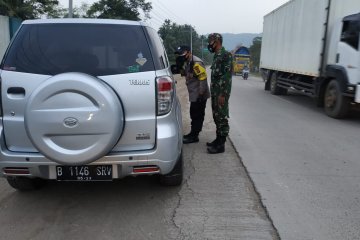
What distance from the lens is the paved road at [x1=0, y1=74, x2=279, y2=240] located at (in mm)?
3391

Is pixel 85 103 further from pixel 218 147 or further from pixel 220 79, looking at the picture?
pixel 218 147

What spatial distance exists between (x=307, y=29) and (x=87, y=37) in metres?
9.86

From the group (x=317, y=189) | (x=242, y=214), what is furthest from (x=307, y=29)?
(x=242, y=214)

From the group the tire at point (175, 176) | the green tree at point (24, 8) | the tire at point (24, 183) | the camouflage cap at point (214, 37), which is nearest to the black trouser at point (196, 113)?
the camouflage cap at point (214, 37)

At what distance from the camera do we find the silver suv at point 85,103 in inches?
129

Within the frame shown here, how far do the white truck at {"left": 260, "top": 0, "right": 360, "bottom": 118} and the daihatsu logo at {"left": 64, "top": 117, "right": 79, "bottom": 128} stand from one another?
7283 millimetres

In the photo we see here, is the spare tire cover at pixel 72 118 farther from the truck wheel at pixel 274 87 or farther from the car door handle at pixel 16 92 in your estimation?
the truck wheel at pixel 274 87

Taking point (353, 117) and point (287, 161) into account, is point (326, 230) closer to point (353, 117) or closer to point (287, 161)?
point (287, 161)

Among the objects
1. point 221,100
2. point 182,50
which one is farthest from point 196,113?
point 182,50

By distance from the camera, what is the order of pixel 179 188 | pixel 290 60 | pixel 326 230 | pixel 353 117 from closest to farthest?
1. pixel 326 230
2. pixel 179 188
3. pixel 353 117
4. pixel 290 60

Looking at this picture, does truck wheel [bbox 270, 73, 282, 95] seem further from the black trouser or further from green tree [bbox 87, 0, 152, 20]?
green tree [bbox 87, 0, 152, 20]

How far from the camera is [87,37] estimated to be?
3.68 meters

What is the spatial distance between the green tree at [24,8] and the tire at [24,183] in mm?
17289

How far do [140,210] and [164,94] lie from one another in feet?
3.84
